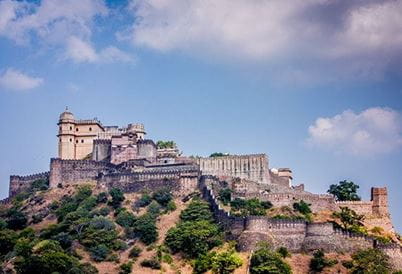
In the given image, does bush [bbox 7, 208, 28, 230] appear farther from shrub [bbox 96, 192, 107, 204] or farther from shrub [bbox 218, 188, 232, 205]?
shrub [bbox 218, 188, 232, 205]

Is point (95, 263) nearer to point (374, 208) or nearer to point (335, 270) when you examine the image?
point (335, 270)

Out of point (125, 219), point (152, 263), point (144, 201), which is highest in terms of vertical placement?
point (144, 201)

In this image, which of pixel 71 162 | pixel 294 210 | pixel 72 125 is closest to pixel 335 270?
pixel 294 210

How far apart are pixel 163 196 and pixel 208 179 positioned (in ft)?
17.7

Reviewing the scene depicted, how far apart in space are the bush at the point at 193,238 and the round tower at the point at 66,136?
26833mm

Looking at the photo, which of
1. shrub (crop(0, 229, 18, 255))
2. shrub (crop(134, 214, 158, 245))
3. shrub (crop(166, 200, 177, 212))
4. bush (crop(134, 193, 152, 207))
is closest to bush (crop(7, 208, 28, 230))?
shrub (crop(0, 229, 18, 255))

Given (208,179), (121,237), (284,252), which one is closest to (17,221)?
(121,237)

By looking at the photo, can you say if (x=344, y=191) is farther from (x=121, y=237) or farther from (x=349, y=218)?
(x=121, y=237)

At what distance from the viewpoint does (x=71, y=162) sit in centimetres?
9900

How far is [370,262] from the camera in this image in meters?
73.2

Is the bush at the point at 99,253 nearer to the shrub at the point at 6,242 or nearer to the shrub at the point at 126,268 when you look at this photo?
the shrub at the point at 126,268

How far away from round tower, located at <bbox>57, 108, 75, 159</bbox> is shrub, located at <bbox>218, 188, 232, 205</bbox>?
2358 centimetres

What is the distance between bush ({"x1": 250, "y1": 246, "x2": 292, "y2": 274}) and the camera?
236 feet

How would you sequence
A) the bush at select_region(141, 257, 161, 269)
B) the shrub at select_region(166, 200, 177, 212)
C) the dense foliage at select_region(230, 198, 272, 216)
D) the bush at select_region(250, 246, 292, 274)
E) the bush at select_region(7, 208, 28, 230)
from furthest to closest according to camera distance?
the bush at select_region(7, 208, 28, 230)
the shrub at select_region(166, 200, 177, 212)
the dense foliage at select_region(230, 198, 272, 216)
the bush at select_region(141, 257, 161, 269)
the bush at select_region(250, 246, 292, 274)
